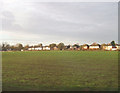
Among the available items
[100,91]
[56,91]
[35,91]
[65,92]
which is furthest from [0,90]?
[100,91]

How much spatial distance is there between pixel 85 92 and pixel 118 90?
1813 millimetres

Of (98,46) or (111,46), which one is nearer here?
(111,46)

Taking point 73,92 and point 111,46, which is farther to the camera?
point 111,46

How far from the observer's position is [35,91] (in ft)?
19.9

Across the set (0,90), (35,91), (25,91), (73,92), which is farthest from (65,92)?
(0,90)

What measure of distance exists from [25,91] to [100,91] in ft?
11.8

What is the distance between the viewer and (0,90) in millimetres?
6066

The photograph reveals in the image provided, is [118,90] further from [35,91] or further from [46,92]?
[35,91]

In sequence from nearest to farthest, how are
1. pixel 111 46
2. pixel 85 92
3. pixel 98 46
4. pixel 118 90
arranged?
pixel 85 92 < pixel 118 90 < pixel 111 46 < pixel 98 46

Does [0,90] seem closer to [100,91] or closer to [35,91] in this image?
[35,91]

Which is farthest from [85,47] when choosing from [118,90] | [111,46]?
[118,90]

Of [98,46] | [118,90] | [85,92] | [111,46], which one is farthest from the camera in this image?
[98,46]

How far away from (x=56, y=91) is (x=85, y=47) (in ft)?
216

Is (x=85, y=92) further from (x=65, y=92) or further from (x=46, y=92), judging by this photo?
(x=46, y=92)
